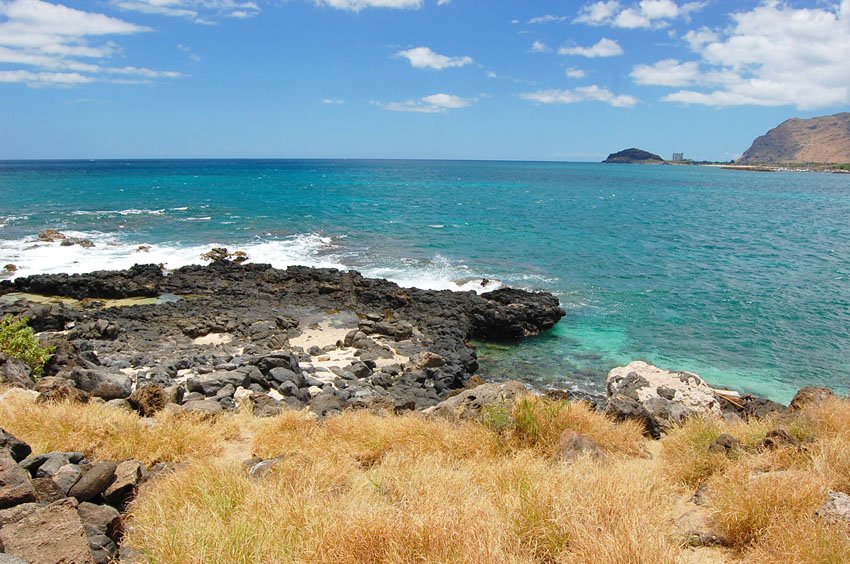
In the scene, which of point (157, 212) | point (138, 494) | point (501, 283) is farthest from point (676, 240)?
point (157, 212)

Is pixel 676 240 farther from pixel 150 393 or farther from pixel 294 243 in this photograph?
pixel 150 393

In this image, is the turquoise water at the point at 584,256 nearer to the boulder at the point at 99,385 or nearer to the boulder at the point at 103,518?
the boulder at the point at 99,385

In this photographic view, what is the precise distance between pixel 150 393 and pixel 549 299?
17407 mm

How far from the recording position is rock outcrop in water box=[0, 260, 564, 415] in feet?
43.5

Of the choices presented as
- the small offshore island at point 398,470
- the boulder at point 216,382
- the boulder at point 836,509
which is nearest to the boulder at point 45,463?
the small offshore island at point 398,470

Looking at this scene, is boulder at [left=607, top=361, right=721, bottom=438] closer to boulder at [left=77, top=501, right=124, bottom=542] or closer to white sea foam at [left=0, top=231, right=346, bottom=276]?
boulder at [left=77, top=501, right=124, bottom=542]

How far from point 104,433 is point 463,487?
5.21 meters

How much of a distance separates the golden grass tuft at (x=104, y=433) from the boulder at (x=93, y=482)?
1.17m

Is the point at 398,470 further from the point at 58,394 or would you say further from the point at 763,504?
the point at 58,394

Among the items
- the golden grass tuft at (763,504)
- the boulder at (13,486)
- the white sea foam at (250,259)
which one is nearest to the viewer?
the boulder at (13,486)

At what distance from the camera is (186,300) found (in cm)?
2414

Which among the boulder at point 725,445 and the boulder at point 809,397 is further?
the boulder at point 809,397

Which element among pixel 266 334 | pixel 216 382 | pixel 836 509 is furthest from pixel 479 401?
pixel 266 334

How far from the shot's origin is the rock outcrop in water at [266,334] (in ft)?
43.5
